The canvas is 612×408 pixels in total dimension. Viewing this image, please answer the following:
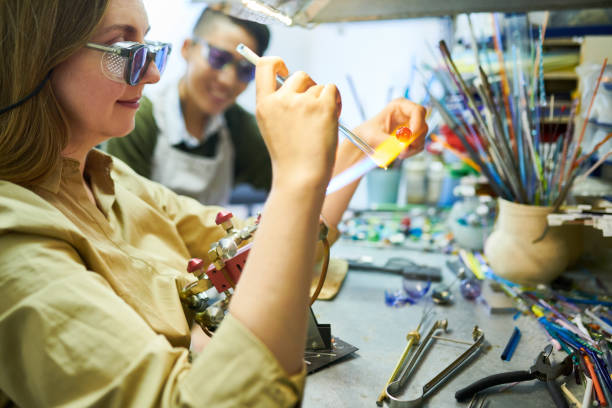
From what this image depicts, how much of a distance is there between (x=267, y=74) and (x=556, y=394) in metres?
0.69

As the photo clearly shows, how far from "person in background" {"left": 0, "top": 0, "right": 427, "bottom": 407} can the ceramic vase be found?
70 cm

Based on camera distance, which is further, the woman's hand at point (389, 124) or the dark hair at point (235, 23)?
the dark hair at point (235, 23)

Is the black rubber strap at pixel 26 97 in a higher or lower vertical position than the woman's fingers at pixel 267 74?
lower

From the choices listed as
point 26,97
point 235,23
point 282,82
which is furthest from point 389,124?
point 235,23

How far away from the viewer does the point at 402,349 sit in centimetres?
85

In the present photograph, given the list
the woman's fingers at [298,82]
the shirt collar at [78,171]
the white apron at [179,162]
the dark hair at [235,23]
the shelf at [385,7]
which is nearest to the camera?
the woman's fingers at [298,82]

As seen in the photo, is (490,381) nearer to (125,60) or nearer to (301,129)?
(301,129)

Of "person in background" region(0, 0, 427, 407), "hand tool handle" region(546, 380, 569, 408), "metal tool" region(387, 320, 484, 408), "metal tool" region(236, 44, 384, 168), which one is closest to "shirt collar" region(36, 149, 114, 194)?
"person in background" region(0, 0, 427, 407)

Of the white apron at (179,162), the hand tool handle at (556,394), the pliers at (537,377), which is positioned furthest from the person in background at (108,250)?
the white apron at (179,162)

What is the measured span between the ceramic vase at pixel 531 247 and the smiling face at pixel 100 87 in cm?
92

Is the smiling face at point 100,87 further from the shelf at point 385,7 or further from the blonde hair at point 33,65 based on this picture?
the shelf at point 385,7

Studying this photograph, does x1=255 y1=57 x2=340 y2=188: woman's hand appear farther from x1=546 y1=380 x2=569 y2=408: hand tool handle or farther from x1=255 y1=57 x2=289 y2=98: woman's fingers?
x1=546 y1=380 x2=569 y2=408: hand tool handle

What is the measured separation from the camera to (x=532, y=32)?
3.90 ft

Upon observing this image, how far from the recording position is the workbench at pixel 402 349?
72 centimetres
